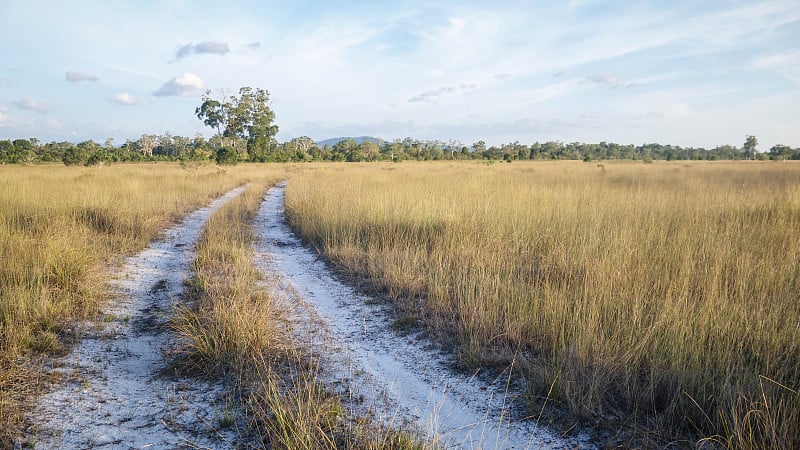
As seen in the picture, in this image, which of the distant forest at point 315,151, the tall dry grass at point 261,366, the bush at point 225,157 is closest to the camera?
the tall dry grass at point 261,366

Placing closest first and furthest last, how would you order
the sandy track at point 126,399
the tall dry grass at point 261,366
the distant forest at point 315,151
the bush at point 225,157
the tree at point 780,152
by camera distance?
the tall dry grass at point 261,366, the sandy track at point 126,399, the bush at point 225,157, the distant forest at point 315,151, the tree at point 780,152

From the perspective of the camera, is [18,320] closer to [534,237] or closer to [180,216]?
[534,237]

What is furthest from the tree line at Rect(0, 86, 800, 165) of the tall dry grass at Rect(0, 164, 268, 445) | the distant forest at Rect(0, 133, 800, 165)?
the tall dry grass at Rect(0, 164, 268, 445)

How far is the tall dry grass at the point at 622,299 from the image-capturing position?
8.66ft

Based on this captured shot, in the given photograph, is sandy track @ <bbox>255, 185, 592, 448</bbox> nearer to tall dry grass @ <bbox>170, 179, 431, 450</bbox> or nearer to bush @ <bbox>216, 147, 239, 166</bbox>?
tall dry grass @ <bbox>170, 179, 431, 450</bbox>

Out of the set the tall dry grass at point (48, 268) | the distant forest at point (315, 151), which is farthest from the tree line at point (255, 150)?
the tall dry grass at point (48, 268)

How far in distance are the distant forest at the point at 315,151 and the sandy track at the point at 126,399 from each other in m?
28.4

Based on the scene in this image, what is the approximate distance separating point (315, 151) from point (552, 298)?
6452 cm

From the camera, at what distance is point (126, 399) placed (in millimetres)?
2945

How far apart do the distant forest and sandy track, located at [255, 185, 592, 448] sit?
28431mm

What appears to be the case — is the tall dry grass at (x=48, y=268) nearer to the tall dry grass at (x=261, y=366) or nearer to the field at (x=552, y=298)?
the field at (x=552, y=298)

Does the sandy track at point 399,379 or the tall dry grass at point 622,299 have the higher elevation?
the tall dry grass at point 622,299

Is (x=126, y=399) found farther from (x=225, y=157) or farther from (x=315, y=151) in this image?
(x=315, y=151)

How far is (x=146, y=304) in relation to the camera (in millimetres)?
4930
